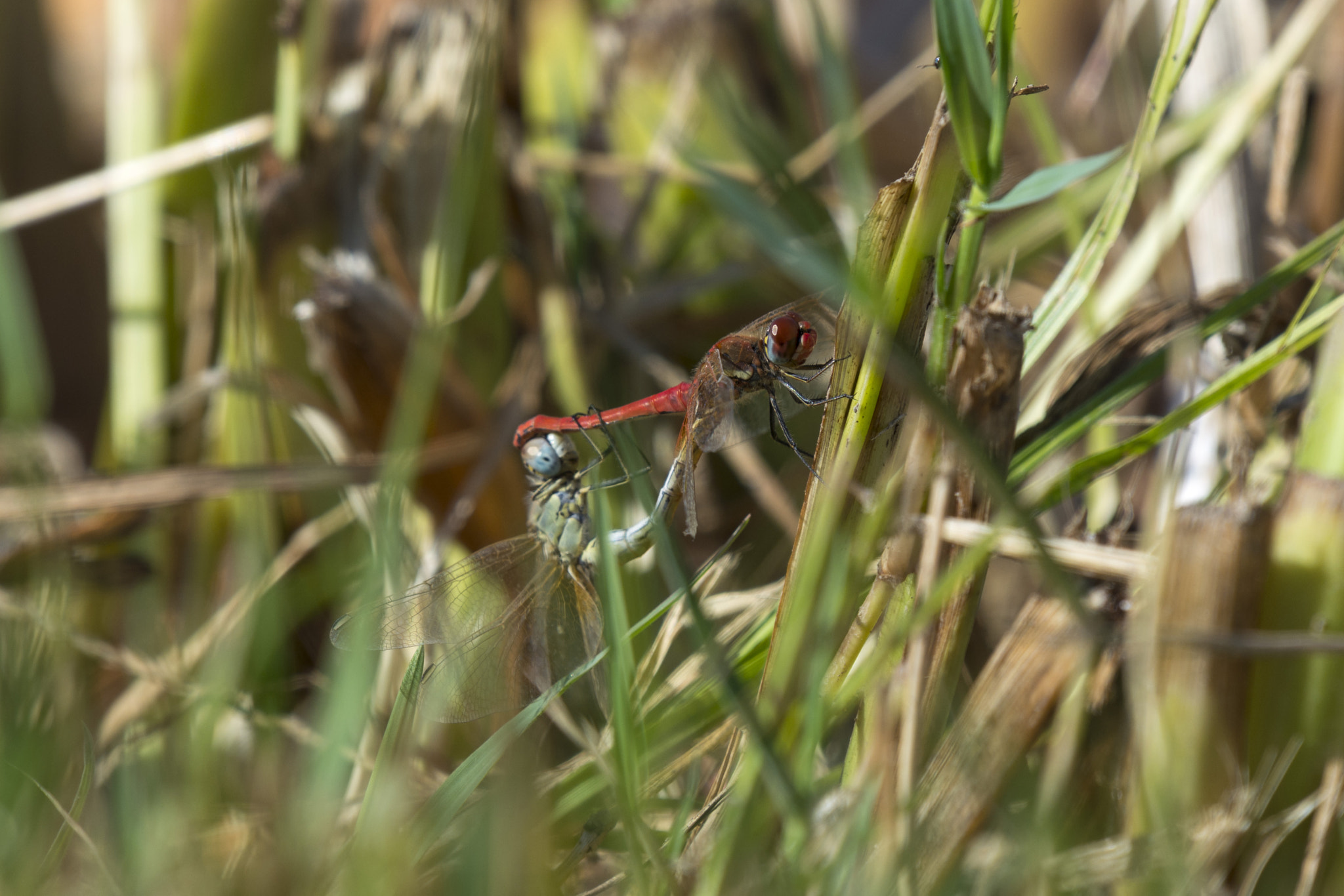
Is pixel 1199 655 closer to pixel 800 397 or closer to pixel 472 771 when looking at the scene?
pixel 800 397

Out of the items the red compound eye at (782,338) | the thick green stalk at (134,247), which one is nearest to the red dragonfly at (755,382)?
the red compound eye at (782,338)

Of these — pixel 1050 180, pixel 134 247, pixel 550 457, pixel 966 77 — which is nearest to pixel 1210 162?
pixel 1050 180

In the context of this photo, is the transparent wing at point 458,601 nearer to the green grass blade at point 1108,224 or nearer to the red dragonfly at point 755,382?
the red dragonfly at point 755,382

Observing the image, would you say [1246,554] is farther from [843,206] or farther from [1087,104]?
[1087,104]

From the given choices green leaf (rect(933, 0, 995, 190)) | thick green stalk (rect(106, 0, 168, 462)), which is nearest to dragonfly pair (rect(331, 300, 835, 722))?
green leaf (rect(933, 0, 995, 190))

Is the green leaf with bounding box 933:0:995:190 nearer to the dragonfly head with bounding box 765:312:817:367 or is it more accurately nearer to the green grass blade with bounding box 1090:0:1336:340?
the dragonfly head with bounding box 765:312:817:367

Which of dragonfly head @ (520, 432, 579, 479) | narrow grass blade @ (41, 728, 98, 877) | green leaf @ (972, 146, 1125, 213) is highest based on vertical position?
green leaf @ (972, 146, 1125, 213)
